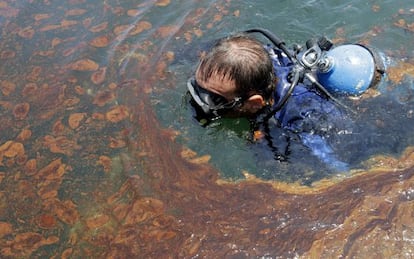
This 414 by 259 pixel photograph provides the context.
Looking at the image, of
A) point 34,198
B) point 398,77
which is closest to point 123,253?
point 34,198

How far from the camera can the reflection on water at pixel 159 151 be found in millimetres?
3002

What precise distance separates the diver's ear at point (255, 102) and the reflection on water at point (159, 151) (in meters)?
0.47

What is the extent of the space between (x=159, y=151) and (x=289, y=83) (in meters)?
1.22

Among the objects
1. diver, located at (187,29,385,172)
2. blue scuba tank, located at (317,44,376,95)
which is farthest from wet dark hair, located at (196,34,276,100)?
blue scuba tank, located at (317,44,376,95)

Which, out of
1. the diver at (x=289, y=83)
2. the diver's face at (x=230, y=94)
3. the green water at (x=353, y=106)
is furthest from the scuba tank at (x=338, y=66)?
the green water at (x=353, y=106)

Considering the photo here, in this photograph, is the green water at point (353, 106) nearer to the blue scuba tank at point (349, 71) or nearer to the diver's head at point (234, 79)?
the blue scuba tank at point (349, 71)

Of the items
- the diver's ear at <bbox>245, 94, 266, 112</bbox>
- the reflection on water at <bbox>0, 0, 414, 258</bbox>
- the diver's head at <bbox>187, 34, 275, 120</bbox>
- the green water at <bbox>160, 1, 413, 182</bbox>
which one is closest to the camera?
the reflection on water at <bbox>0, 0, 414, 258</bbox>

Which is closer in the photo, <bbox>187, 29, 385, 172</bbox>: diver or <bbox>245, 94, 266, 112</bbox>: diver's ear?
<bbox>187, 29, 385, 172</bbox>: diver

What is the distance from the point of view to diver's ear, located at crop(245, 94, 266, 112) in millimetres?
3234

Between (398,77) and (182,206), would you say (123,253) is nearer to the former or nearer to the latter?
(182,206)

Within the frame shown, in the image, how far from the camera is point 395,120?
3.70 metres

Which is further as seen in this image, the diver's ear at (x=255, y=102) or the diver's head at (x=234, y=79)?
the diver's ear at (x=255, y=102)

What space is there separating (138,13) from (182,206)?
282 cm

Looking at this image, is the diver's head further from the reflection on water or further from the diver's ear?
the reflection on water
